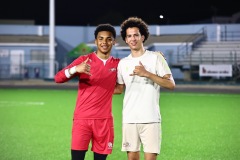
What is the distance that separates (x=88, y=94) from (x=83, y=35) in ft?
126

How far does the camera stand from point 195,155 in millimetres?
8047

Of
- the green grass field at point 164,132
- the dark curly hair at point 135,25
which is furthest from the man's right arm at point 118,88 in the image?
the green grass field at point 164,132

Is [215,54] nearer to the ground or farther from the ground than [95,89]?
farther from the ground

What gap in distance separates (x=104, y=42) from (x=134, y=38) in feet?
1.38

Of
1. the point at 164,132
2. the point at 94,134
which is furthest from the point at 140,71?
the point at 164,132

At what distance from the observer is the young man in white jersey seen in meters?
5.09

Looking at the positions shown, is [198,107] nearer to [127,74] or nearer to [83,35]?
[127,74]

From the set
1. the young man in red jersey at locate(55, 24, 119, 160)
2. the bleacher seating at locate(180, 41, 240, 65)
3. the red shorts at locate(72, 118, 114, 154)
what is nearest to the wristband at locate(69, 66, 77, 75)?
the young man in red jersey at locate(55, 24, 119, 160)

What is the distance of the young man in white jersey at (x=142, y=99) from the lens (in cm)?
509

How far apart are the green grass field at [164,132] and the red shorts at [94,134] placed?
253cm

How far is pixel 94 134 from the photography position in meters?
5.31

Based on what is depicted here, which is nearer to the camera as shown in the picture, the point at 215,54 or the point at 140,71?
the point at 140,71

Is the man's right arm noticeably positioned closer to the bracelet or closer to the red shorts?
the red shorts

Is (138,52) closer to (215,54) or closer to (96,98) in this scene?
(96,98)
